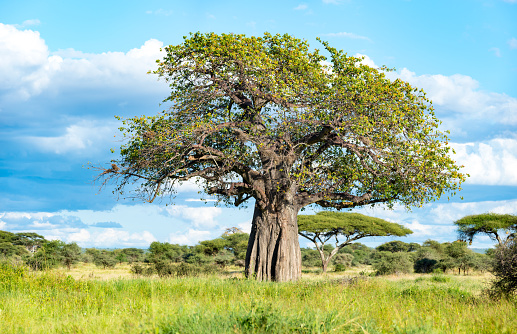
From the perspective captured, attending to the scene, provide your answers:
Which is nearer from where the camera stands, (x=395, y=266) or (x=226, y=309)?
(x=226, y=309)

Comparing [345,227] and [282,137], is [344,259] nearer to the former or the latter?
[345,227]

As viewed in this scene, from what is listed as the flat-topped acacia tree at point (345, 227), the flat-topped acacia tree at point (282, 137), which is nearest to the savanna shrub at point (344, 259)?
the flat-topped acacia tree at point (345, 227)

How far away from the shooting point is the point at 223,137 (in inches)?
735

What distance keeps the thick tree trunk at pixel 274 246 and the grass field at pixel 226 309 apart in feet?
14.0

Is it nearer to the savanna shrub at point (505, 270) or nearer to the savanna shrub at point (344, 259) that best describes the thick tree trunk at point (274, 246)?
the savanna shrub at point (505, 270)

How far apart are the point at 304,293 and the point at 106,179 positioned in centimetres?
961

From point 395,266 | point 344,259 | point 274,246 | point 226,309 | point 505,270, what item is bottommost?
point 344,259

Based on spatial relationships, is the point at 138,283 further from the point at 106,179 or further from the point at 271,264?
the point at 271,264

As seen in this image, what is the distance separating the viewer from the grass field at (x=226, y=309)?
7.15m

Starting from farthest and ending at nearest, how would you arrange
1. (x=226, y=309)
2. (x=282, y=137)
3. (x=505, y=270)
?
(x=282, y=137), (x=505, y=270), (x=226, y=309)

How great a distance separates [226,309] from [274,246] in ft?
35.0

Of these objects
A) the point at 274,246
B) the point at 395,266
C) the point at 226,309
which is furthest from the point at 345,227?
the point at 226,309

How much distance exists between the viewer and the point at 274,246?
63.7 feet

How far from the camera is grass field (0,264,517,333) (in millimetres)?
7152
